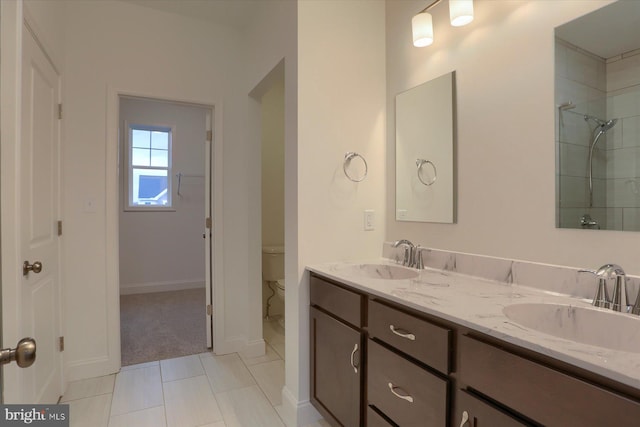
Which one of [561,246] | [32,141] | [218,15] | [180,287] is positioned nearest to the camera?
[561,246]

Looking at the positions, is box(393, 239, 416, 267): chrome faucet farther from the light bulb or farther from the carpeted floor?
the carpeted floor

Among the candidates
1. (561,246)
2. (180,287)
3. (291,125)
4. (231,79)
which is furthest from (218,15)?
(180,287)

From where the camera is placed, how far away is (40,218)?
1753mm

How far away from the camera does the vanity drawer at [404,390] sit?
1.06 m

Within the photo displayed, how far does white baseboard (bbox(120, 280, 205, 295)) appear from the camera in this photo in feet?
15.0

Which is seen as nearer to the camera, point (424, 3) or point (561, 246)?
point (561, 246)

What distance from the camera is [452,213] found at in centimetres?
172

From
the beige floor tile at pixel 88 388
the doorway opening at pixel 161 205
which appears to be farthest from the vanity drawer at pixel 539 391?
the doorway opening at pixel 161 205

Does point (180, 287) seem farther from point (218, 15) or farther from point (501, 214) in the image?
point (501, 214)

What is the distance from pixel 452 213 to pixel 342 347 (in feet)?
2.82

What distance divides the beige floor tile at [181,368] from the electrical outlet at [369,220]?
1.62 meters

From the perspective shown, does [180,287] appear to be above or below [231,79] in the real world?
below

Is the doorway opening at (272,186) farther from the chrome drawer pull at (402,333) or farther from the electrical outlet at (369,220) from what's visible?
the chrome drawer pull at (402,333)

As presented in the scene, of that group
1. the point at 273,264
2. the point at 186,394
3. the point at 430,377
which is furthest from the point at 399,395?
the point at 273,264
